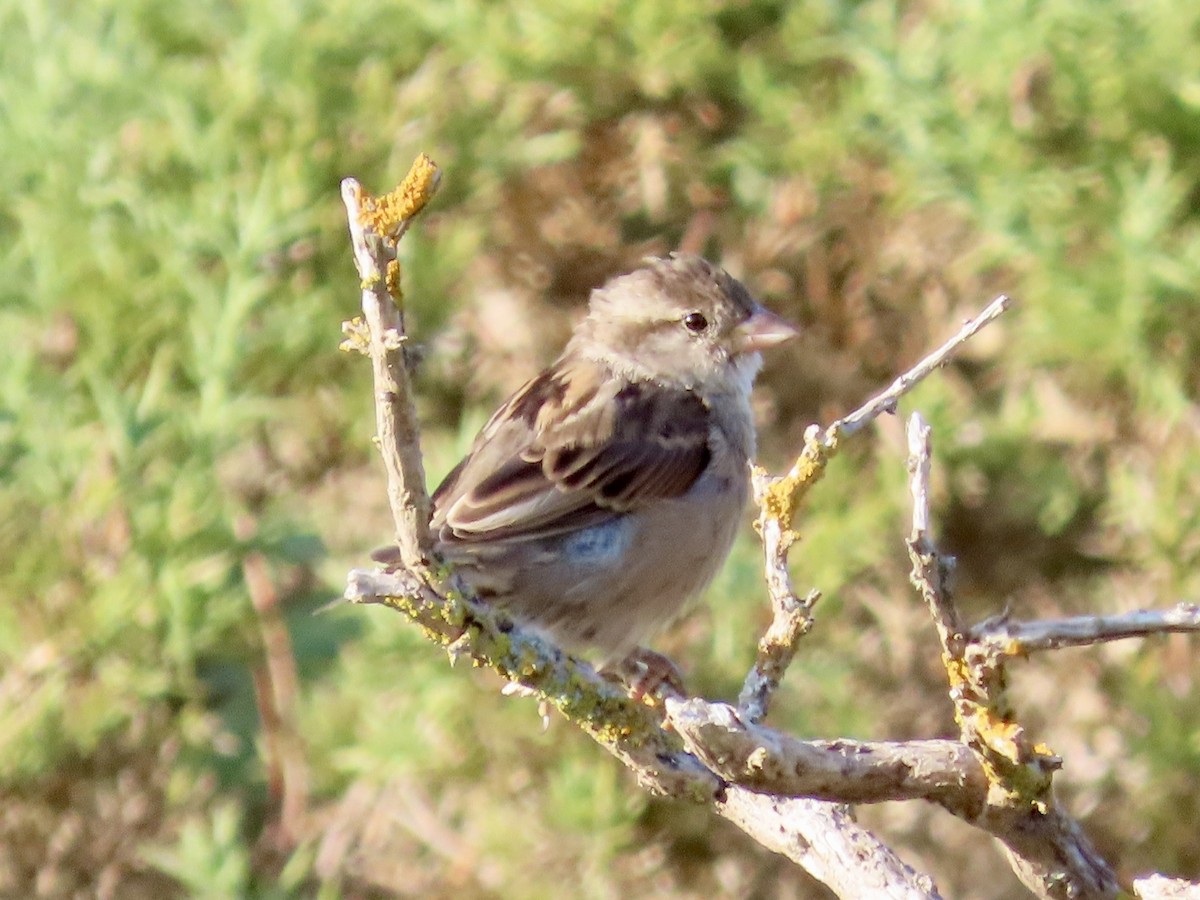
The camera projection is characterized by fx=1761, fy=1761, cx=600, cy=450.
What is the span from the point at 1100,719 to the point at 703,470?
4.49 feet

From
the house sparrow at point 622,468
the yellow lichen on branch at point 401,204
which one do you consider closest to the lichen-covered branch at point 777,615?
the yellow lichen on branch at point 401,204

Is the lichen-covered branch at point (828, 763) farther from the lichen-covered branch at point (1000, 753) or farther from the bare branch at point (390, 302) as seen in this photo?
the bare branch at point (390, 302)

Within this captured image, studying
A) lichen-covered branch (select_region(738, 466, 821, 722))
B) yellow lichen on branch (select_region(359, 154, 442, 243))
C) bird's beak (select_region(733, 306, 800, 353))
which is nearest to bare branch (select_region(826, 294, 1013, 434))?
lichen-covered branch (select_region(738, 466, 821, 722))

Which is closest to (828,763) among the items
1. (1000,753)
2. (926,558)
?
(1000,753)

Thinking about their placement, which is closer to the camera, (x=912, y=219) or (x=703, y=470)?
(x=703, y=470)

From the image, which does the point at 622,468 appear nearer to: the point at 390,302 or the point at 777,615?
the point at 777,615

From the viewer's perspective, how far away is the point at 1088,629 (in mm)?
1793

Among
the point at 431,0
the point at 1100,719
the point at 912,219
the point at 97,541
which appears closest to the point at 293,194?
the point at 431,0

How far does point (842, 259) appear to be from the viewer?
4691 mm

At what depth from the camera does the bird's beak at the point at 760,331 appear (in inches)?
150

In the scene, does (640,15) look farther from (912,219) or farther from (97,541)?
(97,541)

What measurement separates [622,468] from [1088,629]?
1860 mm

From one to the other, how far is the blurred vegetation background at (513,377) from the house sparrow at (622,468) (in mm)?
455

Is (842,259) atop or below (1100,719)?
atop
